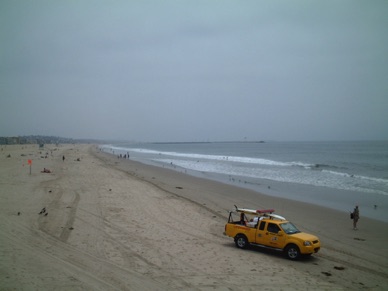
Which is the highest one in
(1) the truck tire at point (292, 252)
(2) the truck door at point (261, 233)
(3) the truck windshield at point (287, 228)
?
(3) the truck windshield at point (287, 228)

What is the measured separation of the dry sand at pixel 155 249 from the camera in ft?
A: 32.0

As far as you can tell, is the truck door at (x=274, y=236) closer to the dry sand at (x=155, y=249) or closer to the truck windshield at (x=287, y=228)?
the truck windshield at (x=287, y=228)

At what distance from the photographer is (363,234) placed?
1719cm

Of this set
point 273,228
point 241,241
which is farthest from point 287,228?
point 241,241

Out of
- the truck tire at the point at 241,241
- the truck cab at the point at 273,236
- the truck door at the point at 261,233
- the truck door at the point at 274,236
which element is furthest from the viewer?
the truck tire at the point at 241,241

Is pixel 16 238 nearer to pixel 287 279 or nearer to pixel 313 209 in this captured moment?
pixel 287 279

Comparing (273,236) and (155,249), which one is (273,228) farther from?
(155,249)

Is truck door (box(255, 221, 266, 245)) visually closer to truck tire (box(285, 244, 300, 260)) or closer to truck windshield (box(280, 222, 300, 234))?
truck windshield (box(280, 222, 300, 234))

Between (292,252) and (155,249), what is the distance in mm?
5438

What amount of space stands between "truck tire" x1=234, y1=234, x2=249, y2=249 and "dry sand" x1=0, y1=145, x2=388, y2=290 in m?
0.38

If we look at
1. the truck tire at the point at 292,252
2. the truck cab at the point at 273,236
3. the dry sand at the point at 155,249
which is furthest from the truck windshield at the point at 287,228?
the dry sand at the point at 155,249

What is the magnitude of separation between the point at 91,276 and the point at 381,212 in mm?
21017

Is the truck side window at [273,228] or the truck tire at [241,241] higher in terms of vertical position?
the truck side window at [273,228]

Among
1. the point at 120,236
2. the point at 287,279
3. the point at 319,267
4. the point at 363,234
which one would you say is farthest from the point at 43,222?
the point at 363,234
